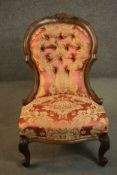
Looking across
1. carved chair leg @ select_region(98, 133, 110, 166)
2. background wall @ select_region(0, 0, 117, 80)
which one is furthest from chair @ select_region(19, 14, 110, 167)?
background wall @ select_region(0, 0, 117, 80)

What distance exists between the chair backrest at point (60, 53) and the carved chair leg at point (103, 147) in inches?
13.2

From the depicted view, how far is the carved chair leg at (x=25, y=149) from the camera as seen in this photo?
185 cm

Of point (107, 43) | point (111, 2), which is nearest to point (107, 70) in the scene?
point (107, 43)

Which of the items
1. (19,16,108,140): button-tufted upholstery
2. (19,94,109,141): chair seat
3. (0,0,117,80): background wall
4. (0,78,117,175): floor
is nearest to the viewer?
(19,94,109,141): chair seat

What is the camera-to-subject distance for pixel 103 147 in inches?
73.8

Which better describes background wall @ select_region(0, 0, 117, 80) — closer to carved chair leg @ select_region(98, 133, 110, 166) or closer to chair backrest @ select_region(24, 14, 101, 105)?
chair backrest @ select_region(24, 14, 101, 105)

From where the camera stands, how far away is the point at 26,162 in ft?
6.33

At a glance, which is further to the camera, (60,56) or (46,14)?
(46,14)

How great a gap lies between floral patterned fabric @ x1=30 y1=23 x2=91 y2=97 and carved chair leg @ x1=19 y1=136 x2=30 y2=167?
0.34 meters

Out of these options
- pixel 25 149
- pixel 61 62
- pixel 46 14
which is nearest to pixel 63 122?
pixel 25 149

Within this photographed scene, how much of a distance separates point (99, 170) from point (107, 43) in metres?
1.42

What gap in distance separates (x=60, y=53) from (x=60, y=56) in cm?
2

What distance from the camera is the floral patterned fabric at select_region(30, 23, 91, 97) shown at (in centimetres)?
205

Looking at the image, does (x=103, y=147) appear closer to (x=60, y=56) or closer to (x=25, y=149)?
(x=25, y=149)
